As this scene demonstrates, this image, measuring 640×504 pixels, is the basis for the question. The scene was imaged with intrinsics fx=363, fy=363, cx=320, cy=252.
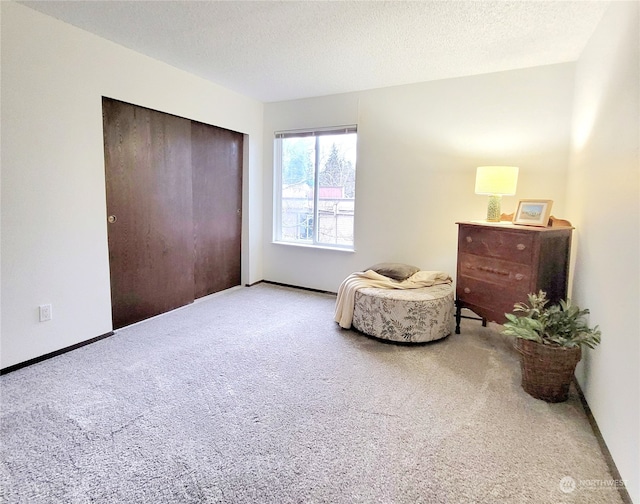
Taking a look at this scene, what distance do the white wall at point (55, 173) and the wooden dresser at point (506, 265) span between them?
9.92 ft

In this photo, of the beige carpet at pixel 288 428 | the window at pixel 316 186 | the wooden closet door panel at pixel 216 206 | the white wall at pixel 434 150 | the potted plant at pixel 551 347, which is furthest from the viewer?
the window at pixel 316 186

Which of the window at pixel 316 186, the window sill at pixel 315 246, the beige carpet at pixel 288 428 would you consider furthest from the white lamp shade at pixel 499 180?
the window sill at pixel 315 246

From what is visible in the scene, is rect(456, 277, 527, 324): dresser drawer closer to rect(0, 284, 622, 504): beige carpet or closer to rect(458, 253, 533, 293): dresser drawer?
rect(458, 253, 533, 293): dresser drawer

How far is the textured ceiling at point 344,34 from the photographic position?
2279 mm

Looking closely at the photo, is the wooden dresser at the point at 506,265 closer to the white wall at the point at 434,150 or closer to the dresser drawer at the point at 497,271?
the dresser drawer at the point at 497,271

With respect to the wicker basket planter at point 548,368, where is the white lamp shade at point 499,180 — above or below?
above

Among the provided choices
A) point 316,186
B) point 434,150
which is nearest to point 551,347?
point 434,150

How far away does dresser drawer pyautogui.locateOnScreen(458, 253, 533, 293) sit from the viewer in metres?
2.60

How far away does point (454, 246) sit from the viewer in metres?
3.68

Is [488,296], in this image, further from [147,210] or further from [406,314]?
[147,210]

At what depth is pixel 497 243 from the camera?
9.15 feet

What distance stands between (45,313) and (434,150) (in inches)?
144

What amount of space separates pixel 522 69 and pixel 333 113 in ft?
6.28

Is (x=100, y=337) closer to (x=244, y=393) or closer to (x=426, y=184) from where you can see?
(x=244, y=393)
